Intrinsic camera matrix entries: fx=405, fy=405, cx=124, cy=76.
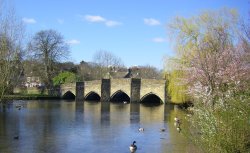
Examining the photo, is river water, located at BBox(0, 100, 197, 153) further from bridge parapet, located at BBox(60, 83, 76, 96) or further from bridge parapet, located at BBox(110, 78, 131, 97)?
bridge parapet, located at BBox(60, 83, 76, 96)

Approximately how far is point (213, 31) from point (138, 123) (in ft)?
28.3

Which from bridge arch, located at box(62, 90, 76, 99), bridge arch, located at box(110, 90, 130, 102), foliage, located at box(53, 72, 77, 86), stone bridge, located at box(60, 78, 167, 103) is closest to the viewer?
stone bridge, located at box(60, 78, 167, 103)

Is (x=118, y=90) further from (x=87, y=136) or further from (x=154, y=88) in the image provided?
→ (x=87, y=136)

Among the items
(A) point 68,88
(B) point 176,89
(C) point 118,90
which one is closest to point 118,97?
(C) point 118,90

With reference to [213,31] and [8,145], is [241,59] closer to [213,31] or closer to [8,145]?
[213,31]

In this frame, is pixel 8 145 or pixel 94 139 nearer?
pixel 8 145

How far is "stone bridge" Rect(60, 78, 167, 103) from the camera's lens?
4619cm

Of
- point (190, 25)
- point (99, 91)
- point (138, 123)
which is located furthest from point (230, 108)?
point (99, 91)

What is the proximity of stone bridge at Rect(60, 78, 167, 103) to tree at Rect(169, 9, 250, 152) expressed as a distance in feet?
41.5

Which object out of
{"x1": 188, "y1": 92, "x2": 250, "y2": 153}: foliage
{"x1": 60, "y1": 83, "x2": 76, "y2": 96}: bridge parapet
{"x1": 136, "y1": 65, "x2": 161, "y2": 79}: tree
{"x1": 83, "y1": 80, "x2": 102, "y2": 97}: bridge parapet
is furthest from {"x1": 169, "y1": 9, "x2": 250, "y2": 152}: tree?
{"x1": 136, "y1": 65, "x2": 161, "y2": 79}: tree

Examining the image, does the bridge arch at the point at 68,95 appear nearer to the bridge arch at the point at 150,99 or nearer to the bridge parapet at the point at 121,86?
the bridge parapet at the point at 121,86

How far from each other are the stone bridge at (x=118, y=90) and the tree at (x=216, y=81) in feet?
41.5

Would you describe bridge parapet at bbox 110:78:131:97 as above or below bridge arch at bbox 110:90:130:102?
above

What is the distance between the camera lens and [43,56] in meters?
62.9
